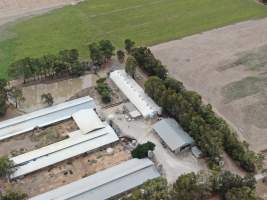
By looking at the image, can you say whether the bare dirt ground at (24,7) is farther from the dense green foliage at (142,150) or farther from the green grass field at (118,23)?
the dense green foliage at (142,150)

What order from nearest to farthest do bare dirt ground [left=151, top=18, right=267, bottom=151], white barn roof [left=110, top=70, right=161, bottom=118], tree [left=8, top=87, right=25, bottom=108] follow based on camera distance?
1. bare dirt ground [left=151, top=18, right=267, bottom=151]
2. white barn roof [left=110, top=70, right=161, bottom=118]
3. tree [left=8, top=87, right=25, bottom=108]

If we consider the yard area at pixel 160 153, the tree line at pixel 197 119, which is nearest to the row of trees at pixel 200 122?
the tree line at pixel 197 119

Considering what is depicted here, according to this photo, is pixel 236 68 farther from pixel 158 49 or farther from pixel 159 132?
pixel 159 132

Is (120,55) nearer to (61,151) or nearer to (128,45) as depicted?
(128,45)

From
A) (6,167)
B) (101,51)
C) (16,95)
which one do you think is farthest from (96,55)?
(6,167)

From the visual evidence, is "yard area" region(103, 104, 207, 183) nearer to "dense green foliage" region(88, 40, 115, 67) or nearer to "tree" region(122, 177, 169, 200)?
"tree" region(122, 177, 169, 200)

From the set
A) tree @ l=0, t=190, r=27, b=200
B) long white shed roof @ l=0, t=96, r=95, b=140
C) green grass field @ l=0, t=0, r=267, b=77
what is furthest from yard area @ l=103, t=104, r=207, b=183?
green grass field @ l=0, t=0, r=267, b=77
